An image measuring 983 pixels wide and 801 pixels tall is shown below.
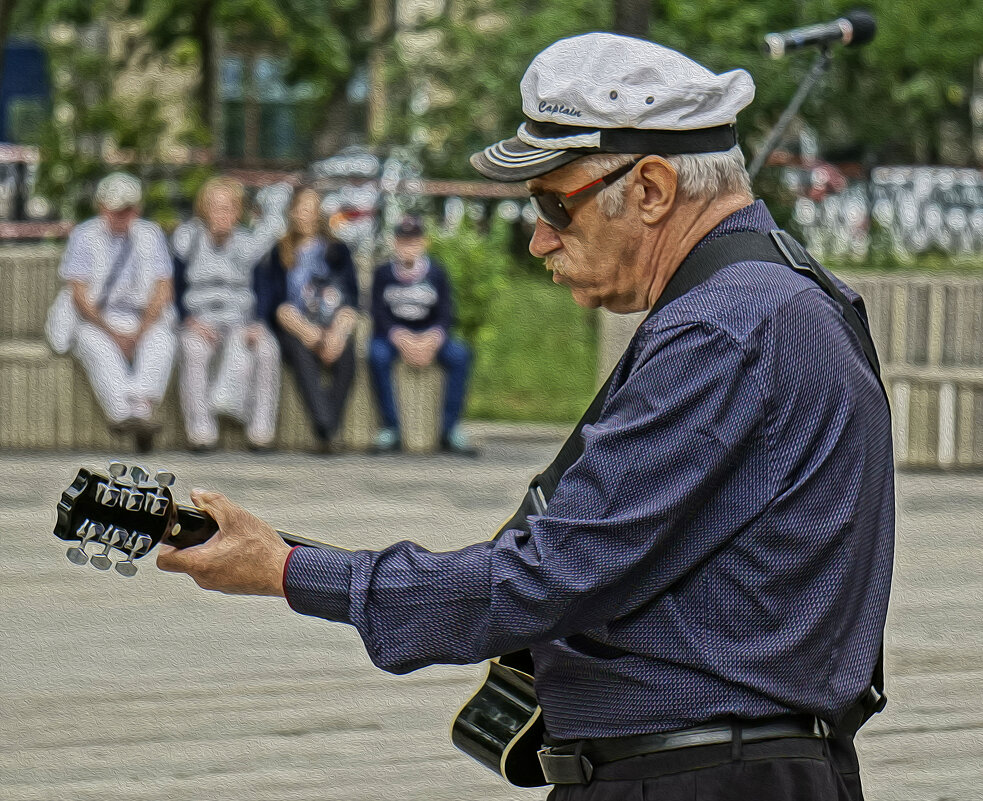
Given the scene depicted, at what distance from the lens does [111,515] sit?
2.14 meters

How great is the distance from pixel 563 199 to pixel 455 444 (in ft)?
30.3

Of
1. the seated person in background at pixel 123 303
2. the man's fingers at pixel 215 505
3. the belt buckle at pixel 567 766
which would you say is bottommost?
the seated person in background at pixel 123 303

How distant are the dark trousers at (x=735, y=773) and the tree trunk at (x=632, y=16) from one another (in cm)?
759

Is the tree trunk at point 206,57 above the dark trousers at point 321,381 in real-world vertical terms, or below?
above

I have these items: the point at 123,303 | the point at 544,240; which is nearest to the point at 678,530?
the point at 544,240

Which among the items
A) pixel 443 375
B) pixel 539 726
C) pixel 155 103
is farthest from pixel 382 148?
pixel 539 726

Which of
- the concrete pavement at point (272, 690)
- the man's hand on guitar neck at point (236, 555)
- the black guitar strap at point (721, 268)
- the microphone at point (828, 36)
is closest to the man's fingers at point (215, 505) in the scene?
the man's hand on guitar neck at point (236, 555)

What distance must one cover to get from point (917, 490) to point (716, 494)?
8.86 m

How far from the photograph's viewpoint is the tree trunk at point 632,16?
9.38 m

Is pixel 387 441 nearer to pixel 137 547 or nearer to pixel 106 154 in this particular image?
pixel 106 154

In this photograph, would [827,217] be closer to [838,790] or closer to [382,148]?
[382,148]

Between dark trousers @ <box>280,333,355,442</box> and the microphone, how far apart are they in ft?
13.4

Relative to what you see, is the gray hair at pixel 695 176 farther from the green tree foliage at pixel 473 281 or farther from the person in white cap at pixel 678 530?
the green tree foliage at pixel 473 281

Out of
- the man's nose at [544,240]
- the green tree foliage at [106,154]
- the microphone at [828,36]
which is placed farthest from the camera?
the green tree foliage at [106,154]
